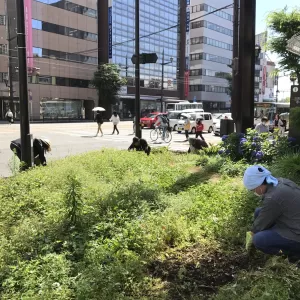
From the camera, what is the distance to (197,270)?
144 inches

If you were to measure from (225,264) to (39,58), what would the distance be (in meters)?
47.7

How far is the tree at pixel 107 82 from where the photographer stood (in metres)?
51.0

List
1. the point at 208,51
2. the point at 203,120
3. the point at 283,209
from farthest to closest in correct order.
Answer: the point at 208,51, the point at 203,120, the point at 283,209

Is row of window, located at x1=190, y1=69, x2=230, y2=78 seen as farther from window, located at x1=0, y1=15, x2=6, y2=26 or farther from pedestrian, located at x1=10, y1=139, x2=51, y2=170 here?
pedestrian, located at x1=10, y1=139, x2=51, y2=170

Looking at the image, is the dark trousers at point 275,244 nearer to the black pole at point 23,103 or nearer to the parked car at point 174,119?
the black pole at point 23,103

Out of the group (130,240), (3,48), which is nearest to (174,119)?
(130,240)

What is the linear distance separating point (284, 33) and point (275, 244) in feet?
42.4

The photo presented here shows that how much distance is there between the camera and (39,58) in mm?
47000

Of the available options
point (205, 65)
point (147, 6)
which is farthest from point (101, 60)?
point (205, 65)

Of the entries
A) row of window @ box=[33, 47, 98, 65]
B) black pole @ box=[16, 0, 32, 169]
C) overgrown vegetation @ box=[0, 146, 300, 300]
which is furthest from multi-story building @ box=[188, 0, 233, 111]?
overgrown vegetation @ box=[0, 146, 300, 300]

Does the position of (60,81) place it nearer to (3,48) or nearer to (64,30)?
(64,30)

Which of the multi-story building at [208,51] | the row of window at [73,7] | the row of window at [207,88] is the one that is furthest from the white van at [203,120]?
the row of window at [207,88]

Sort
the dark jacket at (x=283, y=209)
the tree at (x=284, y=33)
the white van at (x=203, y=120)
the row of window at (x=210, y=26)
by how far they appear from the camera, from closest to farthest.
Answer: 1. the dark jacket at (x=283, y=209)
2. the tree at (x=284, y=33)
3. the white van at (x=203, y=120)
4. the row of window at (x=210, y=26)

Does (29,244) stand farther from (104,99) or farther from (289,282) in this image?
(104,99)
